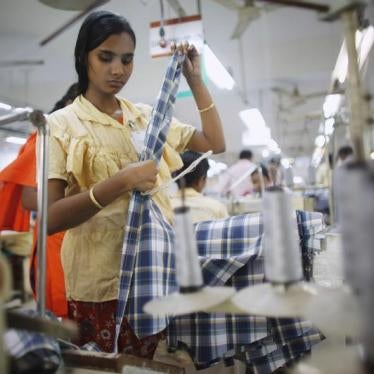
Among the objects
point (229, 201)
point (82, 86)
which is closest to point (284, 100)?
point (229, 201)

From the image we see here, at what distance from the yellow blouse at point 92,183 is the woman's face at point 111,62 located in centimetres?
8

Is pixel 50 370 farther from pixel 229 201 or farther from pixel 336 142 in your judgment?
pixel 229 201

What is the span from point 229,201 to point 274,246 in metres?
3.17

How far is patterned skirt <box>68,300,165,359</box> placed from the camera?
3.54 feet

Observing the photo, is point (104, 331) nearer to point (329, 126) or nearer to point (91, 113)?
point (91, 113)

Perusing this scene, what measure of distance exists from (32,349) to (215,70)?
7.99 feet

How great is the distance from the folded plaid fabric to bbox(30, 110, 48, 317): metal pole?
93 mm

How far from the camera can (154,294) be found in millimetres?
997

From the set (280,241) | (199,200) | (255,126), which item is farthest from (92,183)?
(255,126)

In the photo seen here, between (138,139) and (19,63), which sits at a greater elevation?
(19,63)

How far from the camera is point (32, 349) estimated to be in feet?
2.07

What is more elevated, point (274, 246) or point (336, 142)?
point (336, 142)

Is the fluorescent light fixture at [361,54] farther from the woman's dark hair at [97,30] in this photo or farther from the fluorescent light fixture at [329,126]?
the woman's dark hair at [97,30]

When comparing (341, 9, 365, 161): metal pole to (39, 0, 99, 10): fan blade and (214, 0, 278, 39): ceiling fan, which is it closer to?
(214, 0, 278, 39): ceiling fan
